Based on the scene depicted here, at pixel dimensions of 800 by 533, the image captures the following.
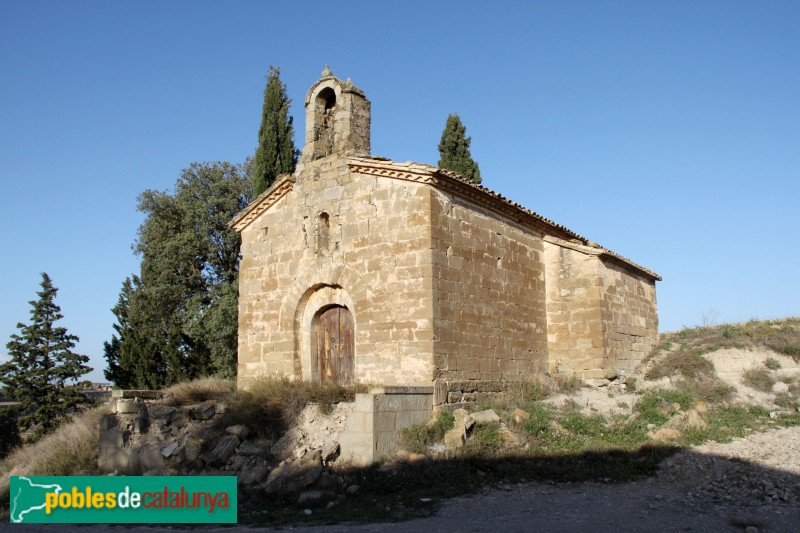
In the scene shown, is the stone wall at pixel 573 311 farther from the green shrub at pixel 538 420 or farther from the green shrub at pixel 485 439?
the green shrub at pixel 485 439

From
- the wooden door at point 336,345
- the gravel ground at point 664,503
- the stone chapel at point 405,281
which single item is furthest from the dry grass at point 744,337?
the wooden door at point 336,345

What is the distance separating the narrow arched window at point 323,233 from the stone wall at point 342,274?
0.07 ft

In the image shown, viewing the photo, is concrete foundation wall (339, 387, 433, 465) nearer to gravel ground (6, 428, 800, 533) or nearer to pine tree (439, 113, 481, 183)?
gravel ground (6, 428, 800, 533)

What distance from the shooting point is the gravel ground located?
8086 millimetres

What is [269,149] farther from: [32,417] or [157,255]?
[32,417]

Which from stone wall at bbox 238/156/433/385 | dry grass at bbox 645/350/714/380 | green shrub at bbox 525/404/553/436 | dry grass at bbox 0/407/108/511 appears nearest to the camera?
green shrub at bbox 525/404/553/436

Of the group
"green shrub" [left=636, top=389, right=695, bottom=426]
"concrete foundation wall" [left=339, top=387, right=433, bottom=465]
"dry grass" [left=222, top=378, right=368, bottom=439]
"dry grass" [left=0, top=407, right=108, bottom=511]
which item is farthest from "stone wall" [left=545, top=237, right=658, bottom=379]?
"dry grass" [left=0, top=407, right=108, bottom=511]

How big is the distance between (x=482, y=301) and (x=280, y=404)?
15.6 ft

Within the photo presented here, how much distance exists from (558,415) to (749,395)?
4.83m

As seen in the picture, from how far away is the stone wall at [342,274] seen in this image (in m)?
13.1

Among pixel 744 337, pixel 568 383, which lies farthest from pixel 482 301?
pixel 744 337

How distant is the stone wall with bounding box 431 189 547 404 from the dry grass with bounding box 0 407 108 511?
7.06m

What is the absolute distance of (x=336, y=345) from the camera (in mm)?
14789

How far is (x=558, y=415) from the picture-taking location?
43.9 feet
